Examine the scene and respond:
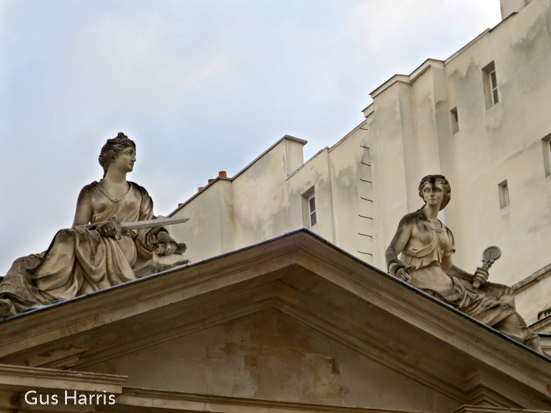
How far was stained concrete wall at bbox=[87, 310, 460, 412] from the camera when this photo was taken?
15711mm

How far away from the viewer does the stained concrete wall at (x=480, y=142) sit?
30.9 meters

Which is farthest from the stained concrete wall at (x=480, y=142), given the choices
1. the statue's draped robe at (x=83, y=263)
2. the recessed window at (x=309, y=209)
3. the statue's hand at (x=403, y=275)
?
the statue's draped robe at (x=83, y=263)

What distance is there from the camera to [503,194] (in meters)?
31.8

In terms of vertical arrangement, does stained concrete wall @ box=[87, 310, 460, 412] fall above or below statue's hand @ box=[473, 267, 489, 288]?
below

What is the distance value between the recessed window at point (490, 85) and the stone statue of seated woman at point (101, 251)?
16771mm

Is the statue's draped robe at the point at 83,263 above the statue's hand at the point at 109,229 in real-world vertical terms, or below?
below

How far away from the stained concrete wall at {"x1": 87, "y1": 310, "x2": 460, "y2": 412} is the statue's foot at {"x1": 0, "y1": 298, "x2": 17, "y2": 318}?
3.55ft

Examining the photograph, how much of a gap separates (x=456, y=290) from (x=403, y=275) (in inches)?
28.7

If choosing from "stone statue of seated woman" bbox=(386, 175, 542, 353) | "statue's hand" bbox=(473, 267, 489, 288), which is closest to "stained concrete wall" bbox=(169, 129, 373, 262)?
"stone statue of seated woman" bbox=(386, 175, 542, 353)

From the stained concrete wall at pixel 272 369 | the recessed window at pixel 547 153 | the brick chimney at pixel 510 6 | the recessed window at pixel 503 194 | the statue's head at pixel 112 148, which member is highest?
the brick chimney at pixel 510 6

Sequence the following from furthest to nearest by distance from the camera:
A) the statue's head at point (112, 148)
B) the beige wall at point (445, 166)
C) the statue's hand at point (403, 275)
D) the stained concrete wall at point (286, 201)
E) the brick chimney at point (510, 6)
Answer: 1. the stained concrete wall at point (286, 201)
2. the brick chimney at point (510, 6)
3. the beige wall at point (445, 166)
4. the statue's hand at point (403, 275)
5. the statue's head at point (112, 148)

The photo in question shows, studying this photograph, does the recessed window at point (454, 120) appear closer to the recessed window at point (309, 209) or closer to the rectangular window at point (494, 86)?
the rectangular window at point (494, 86)

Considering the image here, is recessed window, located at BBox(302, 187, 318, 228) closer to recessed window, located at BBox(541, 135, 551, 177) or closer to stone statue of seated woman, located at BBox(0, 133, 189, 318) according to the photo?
recessed window, located at BBox(541, 135, 551, 177)

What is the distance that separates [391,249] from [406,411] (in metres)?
→ 2.53
